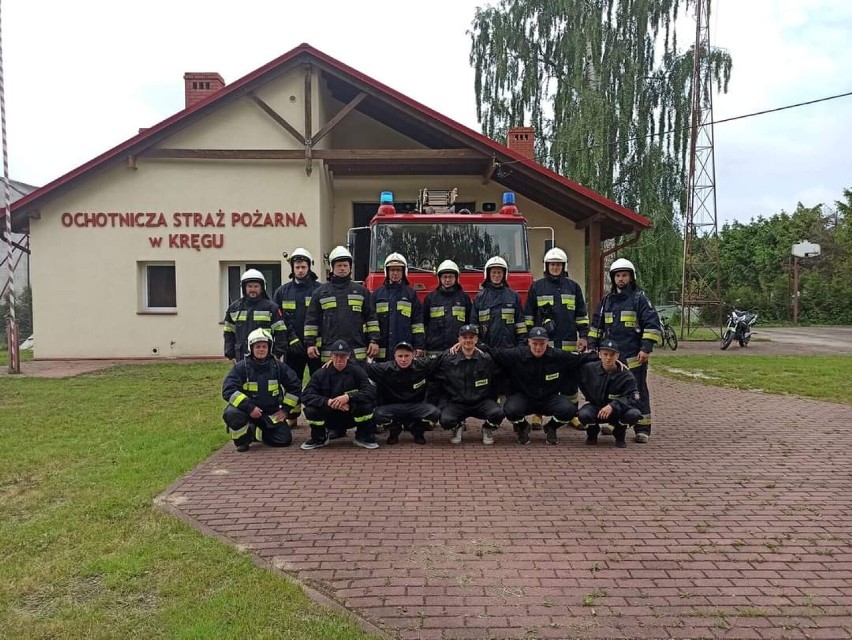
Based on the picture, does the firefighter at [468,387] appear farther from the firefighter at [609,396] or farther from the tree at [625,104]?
the tree at [625,104]

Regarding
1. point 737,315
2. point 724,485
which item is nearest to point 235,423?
point 724,485

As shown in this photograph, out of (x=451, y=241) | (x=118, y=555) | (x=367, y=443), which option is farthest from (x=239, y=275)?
(x=118, y=555)

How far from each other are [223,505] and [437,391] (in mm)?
2678

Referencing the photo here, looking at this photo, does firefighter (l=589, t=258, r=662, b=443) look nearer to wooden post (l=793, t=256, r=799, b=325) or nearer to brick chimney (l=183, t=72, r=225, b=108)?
brick chimney (l=183, t=72, r=225, b=108)

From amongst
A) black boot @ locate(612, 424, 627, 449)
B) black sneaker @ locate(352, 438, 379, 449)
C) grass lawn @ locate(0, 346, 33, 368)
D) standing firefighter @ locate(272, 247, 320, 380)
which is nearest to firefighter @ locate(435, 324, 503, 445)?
black sneaker @ locate(352, 438, 379, 449)

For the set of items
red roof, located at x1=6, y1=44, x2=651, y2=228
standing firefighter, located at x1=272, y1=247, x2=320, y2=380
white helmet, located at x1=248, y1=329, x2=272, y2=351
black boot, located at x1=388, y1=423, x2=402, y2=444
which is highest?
red roof, located at x1=6, y1=44, x2=651, y2=228

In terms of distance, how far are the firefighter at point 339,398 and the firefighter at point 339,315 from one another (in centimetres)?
30

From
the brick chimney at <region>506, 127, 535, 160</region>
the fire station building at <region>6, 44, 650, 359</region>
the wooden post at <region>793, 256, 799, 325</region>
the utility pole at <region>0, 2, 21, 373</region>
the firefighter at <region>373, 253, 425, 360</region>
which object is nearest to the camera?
the firefighter at <region>373, 253, 425, 360</region>

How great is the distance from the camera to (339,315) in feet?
21.0

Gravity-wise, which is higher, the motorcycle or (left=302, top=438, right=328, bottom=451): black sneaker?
the motorcycle

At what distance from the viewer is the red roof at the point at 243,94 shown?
13.1 meters

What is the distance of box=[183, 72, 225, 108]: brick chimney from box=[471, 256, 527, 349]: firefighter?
37.4ft

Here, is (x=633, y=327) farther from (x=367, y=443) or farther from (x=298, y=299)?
(x=298, y=299)

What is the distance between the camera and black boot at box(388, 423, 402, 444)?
20.9 ft
